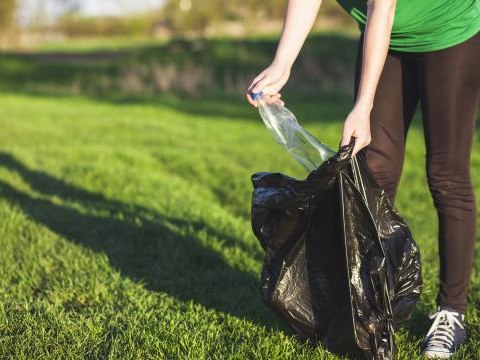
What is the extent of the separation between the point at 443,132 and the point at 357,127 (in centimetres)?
45

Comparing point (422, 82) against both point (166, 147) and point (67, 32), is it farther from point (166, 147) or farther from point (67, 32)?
point (67, 32)

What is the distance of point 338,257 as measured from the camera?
8.75 feet

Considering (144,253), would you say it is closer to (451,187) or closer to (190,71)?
(451,187)

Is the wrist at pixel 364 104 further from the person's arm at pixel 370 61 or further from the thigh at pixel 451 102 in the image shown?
the thigh at pixel 451 102

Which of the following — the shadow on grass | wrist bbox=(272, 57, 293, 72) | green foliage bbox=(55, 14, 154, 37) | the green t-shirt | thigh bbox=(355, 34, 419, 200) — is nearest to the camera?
the green t-shirt

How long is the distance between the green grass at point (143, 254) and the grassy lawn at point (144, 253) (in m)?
0.01

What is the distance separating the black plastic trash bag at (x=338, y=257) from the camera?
2.58m

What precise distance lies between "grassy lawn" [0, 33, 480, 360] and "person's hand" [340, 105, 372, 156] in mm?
833

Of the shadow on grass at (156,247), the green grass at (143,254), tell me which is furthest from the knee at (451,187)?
the shadow on grass at (156,247)

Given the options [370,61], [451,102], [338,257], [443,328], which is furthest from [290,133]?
[443,328]

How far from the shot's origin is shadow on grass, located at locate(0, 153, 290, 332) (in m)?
3.63

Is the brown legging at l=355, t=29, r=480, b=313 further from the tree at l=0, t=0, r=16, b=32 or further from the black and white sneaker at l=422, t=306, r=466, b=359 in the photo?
the tree at l=0, t=0, r=16, b=32

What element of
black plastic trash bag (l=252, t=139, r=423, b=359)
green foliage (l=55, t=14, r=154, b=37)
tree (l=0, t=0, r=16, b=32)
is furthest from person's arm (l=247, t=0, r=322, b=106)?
green foliage (l=55, t=14, r=154, b=37)

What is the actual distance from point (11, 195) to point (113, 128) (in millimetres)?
5894
